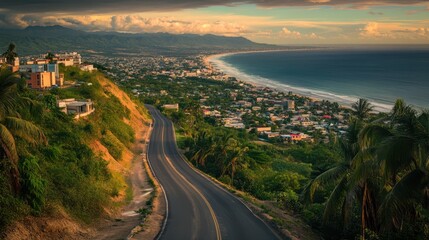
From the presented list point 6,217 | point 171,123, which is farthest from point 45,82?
point 6,217

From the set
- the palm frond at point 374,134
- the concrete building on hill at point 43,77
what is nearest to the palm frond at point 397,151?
the palm frond at point 374,134

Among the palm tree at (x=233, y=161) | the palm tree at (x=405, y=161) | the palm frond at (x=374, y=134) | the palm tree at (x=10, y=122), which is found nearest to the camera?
the palm tree at (x=405, y=161)

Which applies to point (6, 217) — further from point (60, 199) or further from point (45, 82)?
point (45, 82)

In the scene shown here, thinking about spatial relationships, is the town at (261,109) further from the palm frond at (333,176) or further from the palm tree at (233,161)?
the palm frond at (333,176)

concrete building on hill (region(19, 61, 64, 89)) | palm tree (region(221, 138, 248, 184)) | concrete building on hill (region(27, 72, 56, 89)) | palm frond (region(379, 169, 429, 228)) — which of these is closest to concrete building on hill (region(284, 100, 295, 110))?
concrete building on hill (region(19, 61, 64, 89))

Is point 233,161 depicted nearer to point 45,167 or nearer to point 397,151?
point 45,167

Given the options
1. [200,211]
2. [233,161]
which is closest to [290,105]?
[233,161]
